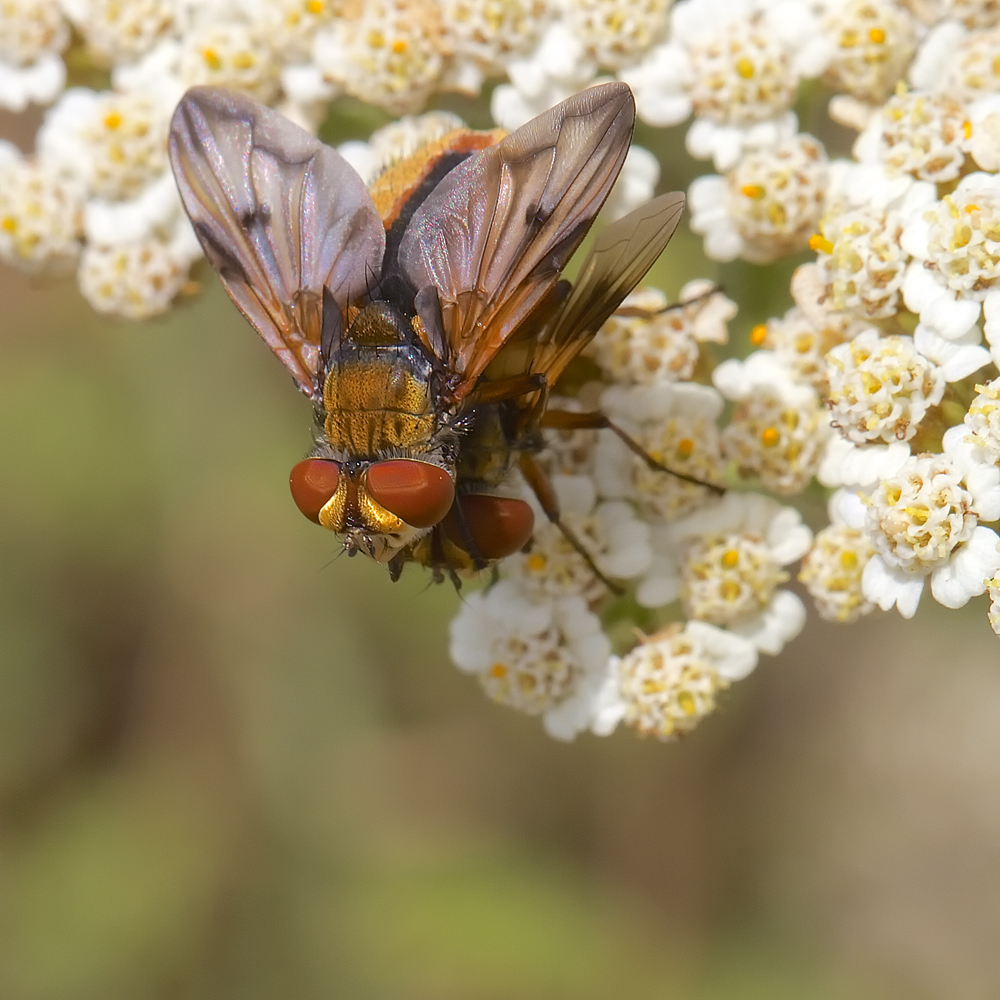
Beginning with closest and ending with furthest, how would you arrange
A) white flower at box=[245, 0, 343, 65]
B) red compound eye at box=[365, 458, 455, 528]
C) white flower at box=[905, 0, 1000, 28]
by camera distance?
red compound eye at box=[365, 458, 455, 528]
white flower at box=[905, 0, 1000, 28]
white flower at box=[245, 0, 343, 65]

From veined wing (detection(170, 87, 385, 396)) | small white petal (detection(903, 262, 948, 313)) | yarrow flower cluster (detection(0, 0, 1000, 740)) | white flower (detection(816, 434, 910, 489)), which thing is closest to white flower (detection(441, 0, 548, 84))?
yarrow flower cluster (detection(0, 0, 1000, 740))

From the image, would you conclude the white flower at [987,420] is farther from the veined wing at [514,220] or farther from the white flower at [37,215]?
the white flower at [37,215]

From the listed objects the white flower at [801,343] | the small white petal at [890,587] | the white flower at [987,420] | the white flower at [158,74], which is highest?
the white flower at [158,74]

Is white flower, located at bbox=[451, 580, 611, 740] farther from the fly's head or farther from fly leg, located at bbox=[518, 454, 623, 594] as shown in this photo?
the fly's head

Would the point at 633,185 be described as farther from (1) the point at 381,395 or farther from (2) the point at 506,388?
(1) the point at 381,395

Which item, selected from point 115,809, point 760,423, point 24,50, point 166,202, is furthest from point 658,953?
point 24,50

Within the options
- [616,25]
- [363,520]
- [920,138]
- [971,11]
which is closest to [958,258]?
[920,138]

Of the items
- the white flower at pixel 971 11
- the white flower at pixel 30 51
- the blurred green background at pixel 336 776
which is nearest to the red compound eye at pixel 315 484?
the white flower at pixel 30 51
